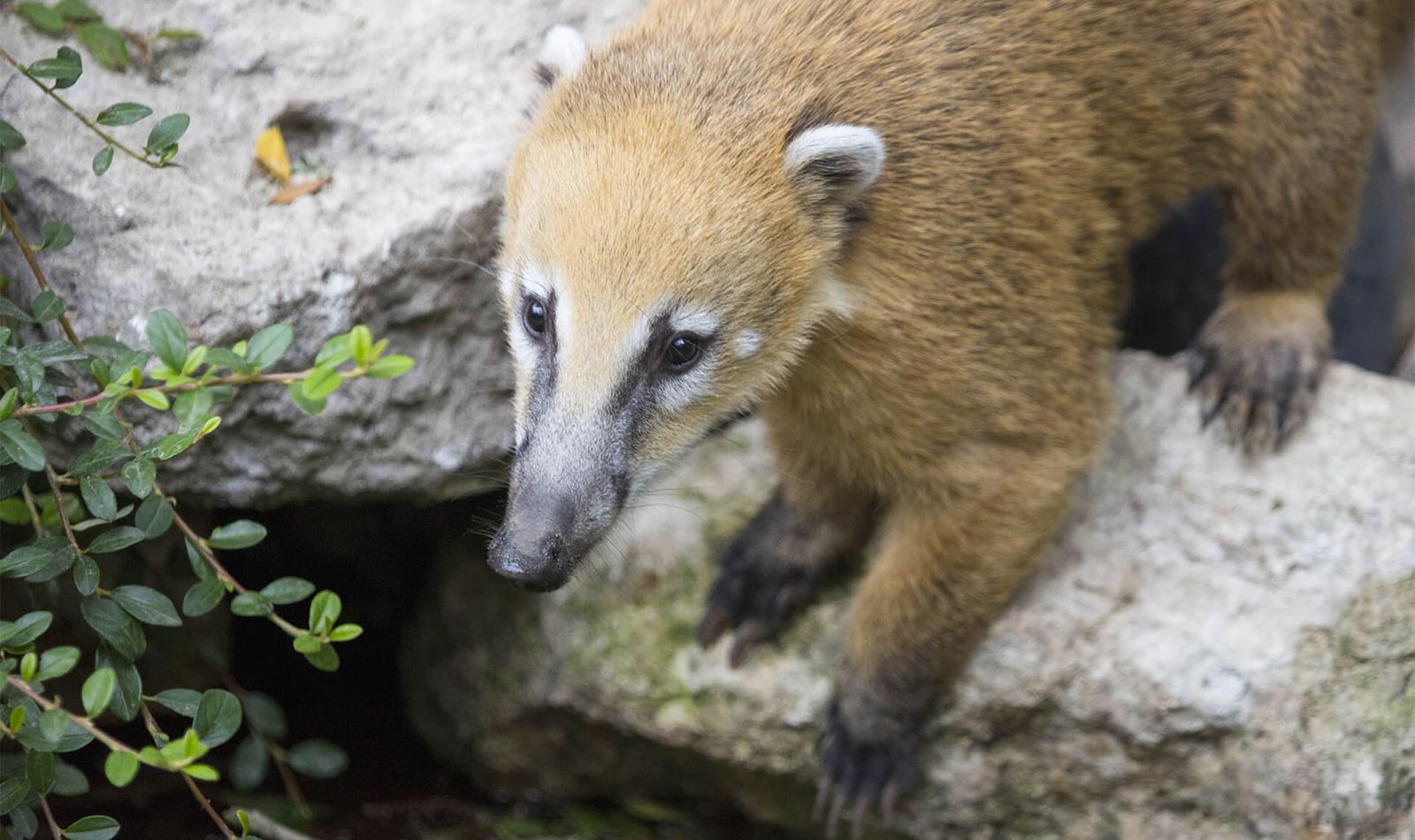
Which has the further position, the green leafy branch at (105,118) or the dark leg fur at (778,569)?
the dark leg fur at (778,569)

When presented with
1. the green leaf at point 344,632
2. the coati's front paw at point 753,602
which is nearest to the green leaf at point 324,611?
the green leaf at point 344,632

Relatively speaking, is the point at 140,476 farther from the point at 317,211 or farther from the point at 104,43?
the point at 104,43

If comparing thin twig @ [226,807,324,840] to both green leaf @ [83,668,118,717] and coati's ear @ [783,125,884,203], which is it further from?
coati's ear @ [783,125,884,203]

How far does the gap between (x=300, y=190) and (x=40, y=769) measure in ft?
6.03

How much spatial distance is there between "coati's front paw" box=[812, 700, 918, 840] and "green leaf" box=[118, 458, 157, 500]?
7.32ft

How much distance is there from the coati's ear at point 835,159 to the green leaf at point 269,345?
1.28 metres

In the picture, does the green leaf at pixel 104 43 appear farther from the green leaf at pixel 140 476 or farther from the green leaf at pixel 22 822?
the green leaf at pixel 22 822

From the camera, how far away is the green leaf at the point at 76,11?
12.5 ft

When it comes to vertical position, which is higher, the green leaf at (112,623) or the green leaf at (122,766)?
the green leaf at (122,766)

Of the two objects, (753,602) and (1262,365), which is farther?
(753,602)

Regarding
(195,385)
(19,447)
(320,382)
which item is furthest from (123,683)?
(320,382)

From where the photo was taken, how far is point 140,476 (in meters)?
2.92

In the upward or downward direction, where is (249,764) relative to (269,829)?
upward

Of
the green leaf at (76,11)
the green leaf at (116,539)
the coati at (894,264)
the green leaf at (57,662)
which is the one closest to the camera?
the green leaf at (57,662)
